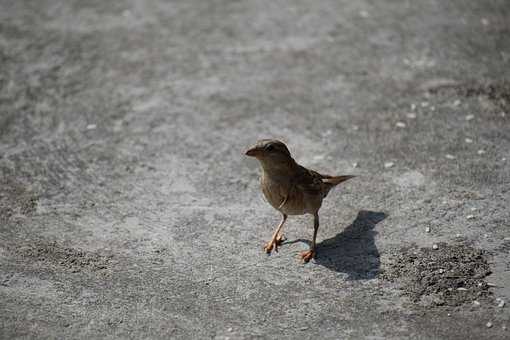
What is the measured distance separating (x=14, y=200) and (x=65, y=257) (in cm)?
114

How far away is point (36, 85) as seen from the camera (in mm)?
8383

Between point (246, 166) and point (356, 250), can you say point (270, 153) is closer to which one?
point (356, 250)

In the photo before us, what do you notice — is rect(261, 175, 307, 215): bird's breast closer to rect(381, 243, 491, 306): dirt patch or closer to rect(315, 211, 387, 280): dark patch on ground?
rect(315, 211, 387, 280): dark patch on ground

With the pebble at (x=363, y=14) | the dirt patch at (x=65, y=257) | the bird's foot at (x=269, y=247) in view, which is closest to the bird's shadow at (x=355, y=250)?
the bird's foot at (x=269, y=247)

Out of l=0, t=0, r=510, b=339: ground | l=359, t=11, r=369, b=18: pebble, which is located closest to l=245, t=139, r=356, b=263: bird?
l=0, t=0, r=510, b=339: ground

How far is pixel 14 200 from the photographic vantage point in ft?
20.9

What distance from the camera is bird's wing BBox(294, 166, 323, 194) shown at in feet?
18.1

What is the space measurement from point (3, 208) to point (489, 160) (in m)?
4.96

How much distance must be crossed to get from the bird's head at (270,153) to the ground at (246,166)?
2.79 feet

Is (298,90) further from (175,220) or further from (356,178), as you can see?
(175,220)

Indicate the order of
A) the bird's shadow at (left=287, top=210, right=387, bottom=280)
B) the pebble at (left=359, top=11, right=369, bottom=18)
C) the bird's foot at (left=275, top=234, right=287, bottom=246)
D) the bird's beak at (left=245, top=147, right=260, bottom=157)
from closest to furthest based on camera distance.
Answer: the bird's beak at (left=245, top=147, right=260, bottom=157)
the bird's shadow at (left=287, top=210, right=387, bottom=280)
the bird's foot at (left=275, top=234, right=287, bottom=246)
the pebble at (left=359, top=11, right=369, bottom=18)

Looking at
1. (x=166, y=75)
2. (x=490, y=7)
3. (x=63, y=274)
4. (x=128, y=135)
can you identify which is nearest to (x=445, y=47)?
(x=490, y=7)

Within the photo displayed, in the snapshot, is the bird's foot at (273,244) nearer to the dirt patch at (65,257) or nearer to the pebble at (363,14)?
the dirt patch at (65,257)

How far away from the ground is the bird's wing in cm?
55
